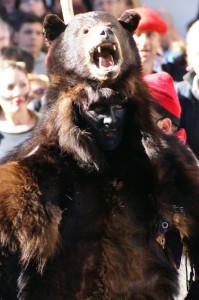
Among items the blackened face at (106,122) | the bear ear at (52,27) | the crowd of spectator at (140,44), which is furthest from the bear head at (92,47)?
the crowd of spectator at (140,44)

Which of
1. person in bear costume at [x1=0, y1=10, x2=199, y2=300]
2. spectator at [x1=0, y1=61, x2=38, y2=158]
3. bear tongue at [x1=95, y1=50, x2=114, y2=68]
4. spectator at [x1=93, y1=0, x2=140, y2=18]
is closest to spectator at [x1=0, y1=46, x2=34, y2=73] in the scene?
spectator at [x1=0, y1=61, x2=38, y2=158]

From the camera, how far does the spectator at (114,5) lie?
25.7 feet

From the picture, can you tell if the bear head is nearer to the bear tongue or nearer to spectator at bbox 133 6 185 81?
the bear tongue

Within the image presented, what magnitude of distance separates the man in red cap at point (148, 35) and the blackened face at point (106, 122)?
2.20 metres

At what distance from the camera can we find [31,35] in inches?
305

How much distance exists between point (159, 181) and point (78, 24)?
812 millimetres

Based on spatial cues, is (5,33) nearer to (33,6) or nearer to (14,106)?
(33,6)

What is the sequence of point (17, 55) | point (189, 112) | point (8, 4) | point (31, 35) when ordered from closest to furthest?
1. point (189, 112)
2. point (17, 55)
3. point (31, 35)
4. point (8, 4)

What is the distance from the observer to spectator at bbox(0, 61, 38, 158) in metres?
5.97

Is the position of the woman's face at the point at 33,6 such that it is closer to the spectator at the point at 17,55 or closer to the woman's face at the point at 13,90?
the spectator at the point at 17,55

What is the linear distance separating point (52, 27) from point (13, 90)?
6.69 ft

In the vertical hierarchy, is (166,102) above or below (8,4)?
above

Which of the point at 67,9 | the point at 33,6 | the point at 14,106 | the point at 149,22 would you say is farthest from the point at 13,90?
the point at 33,6

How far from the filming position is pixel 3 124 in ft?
20.0
